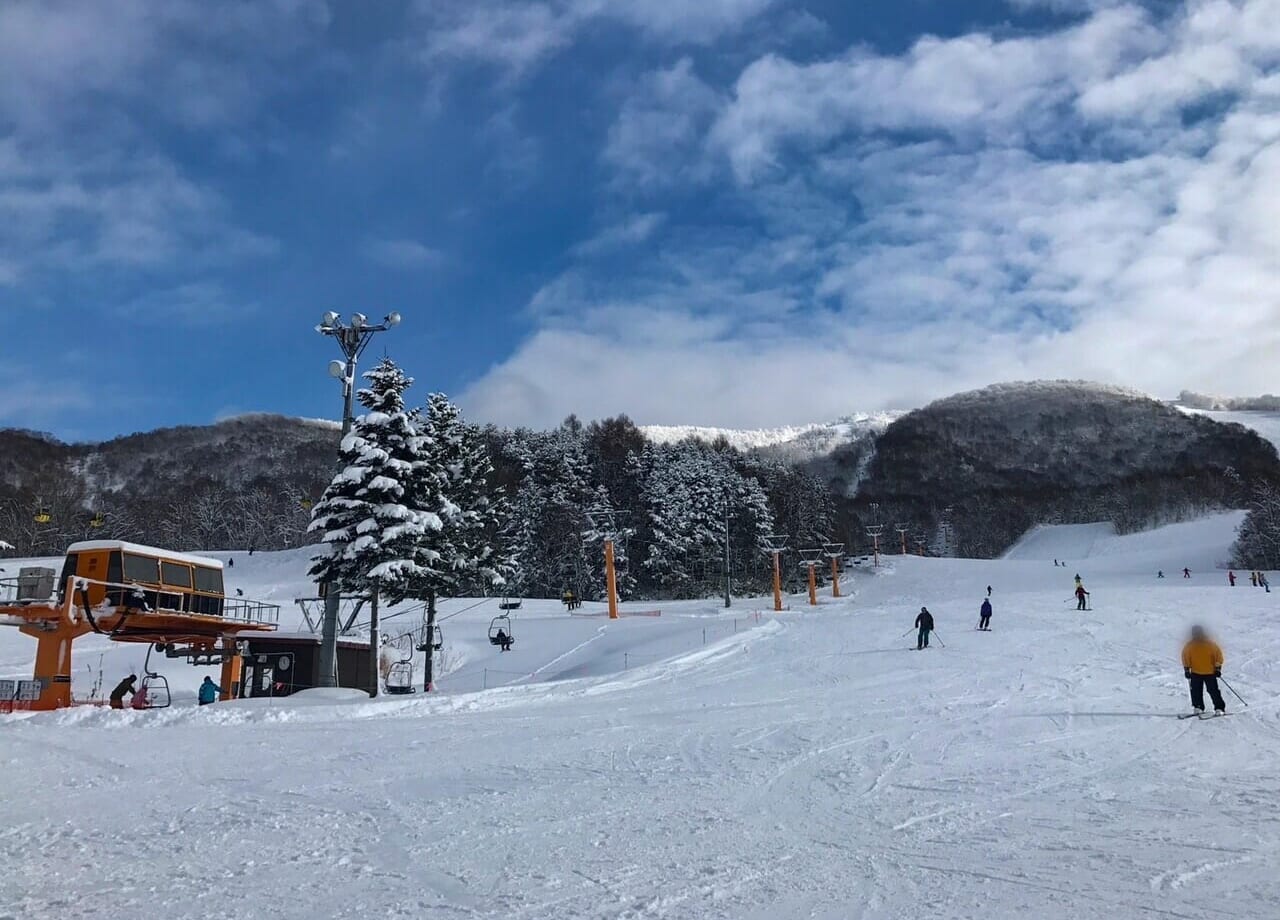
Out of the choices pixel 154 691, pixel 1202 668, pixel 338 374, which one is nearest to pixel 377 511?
pixel 338 374

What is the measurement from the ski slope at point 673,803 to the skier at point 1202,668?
661mm

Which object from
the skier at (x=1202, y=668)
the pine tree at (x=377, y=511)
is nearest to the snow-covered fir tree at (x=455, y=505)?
the pine tree at (x=377, y=511)

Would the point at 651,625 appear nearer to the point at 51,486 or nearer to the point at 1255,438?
the point at 51,486

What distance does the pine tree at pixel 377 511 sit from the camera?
23.0 metres

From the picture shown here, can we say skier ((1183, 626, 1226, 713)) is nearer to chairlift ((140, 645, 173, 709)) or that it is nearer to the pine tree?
the pine tree

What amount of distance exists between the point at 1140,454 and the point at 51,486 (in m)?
213

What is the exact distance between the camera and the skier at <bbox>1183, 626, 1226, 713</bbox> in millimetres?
12805

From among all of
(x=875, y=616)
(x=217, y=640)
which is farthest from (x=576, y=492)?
(x=217, y=640)

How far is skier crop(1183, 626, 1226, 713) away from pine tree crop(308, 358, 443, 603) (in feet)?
58.1

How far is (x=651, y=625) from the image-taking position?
1517 inches

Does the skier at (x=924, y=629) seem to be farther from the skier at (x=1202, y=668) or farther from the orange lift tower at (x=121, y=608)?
the orange lift tower at (x=121, y=608)

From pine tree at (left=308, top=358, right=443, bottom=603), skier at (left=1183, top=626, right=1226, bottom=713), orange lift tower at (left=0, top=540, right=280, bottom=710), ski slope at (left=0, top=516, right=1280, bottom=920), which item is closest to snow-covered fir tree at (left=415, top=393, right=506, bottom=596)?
pine tree at (left=308, top=358, right=443, bottom=603)

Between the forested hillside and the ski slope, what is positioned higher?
the forested hillside

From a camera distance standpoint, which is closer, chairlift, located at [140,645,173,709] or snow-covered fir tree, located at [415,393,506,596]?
chairlift, located at [140,645,173,709]
